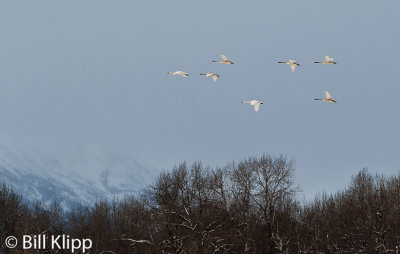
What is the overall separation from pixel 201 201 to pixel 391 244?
77.9ft

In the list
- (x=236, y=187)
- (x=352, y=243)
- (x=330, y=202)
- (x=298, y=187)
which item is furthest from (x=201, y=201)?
(x=330, y=202)

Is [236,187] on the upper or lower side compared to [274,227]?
upper

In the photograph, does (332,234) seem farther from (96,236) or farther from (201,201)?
(96,236)

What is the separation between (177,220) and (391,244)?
28497 mm

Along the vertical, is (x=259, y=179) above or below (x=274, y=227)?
above

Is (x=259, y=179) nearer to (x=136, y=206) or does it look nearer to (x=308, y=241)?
(x=308, y=241)

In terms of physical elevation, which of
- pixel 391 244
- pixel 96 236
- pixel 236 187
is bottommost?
pixel 391 244

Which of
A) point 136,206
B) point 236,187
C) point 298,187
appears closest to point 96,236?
point 136,206

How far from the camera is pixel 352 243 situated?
63.6 meters

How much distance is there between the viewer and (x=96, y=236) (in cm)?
7062

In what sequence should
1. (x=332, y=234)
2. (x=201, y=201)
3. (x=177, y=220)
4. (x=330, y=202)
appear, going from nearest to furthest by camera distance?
(x=177, y=220), (x=201, y=201), (x=332, y=234), (x=330, y=202)

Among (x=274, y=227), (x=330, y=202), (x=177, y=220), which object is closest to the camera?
(x=177, y=220)

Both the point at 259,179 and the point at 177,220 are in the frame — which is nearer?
the point at 177,220

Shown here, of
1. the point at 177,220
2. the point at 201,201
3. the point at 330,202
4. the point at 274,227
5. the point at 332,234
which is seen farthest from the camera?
the point at 330,202
